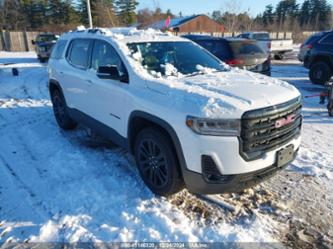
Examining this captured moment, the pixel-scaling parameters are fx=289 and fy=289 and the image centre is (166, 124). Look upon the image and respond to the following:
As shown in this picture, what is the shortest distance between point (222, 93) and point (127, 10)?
6092cm

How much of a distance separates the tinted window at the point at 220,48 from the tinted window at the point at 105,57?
173 inches

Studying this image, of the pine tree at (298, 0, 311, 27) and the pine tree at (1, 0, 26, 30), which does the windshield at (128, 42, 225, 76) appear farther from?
the pine tree at (298, 0, 311, 27)

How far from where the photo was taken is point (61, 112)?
19.7 feet

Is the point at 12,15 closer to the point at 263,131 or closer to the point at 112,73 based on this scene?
the point at 112,73

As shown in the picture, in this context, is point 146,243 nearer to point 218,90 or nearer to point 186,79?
point 218,90

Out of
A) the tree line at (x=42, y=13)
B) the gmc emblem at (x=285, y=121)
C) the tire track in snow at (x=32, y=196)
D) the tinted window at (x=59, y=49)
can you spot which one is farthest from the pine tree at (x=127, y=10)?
the gmc emblem at (x=285, y=121)

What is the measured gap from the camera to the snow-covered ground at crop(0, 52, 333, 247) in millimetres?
2922

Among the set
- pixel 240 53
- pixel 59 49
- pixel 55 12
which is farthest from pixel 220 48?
pixel 55 12

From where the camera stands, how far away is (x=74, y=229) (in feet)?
9.78

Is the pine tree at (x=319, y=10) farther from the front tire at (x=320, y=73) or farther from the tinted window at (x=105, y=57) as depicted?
the tinted window at (x=105, y=57)

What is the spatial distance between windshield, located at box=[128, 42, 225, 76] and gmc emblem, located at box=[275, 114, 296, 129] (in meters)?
1.36

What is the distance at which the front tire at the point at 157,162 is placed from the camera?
319 centimetres

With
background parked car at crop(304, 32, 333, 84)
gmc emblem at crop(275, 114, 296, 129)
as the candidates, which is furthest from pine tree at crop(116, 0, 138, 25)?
gmc emblem at crop(275, 114, 296, 129)

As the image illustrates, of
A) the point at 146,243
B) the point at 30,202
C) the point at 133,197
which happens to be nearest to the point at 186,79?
the point at 133,197
